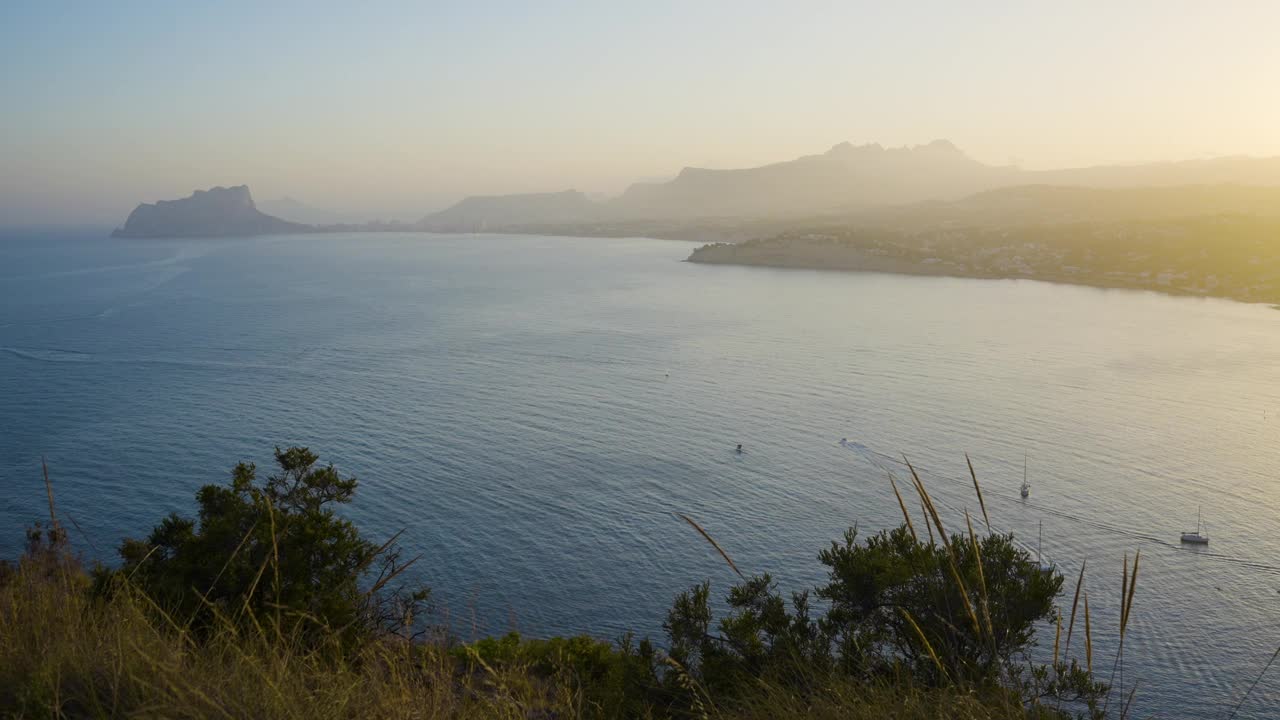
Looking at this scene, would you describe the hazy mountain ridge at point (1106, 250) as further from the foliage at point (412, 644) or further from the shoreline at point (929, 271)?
the foliage at point (412, 644)

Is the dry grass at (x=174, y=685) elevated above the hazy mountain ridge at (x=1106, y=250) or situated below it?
below

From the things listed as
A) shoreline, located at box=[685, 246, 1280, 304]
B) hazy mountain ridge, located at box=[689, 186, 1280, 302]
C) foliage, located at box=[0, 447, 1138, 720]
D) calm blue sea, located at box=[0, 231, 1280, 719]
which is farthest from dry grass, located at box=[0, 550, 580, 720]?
hazy mountain ridge, located at box=[689, 186, 1280, 302]

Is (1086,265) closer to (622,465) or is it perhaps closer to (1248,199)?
(1248,199)

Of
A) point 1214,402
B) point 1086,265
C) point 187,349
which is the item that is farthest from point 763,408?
point 1086,265

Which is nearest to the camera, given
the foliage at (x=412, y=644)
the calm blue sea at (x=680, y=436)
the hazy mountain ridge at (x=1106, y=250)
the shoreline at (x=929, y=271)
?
the foliage at (x=412, y=644)

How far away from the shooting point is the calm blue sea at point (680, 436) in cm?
2697

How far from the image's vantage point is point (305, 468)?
2041 cm

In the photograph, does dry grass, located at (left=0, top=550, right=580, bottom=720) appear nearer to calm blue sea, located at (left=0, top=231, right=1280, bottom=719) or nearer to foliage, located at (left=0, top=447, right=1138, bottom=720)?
foliage, located at (left=0, top=447, right=1138, bottom=720)

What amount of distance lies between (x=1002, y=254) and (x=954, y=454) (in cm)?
10482

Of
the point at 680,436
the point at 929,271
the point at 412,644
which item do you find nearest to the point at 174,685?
the point at 412,644

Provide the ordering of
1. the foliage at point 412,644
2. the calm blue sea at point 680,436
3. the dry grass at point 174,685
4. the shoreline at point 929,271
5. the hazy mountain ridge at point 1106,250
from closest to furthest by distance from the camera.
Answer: the dry grass at point 174,685
the foliage at point 412,644
the calm blue sea at point 680,436
the shoreline at point 929,271
the hazy mountain ridge at point 1106,250

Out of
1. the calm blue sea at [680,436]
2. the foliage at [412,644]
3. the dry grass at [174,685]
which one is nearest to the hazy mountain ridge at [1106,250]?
the calm blue sea at [680,436]

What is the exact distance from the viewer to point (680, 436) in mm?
43688

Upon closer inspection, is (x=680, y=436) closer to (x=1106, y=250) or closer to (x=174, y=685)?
(x=174, y=685)
